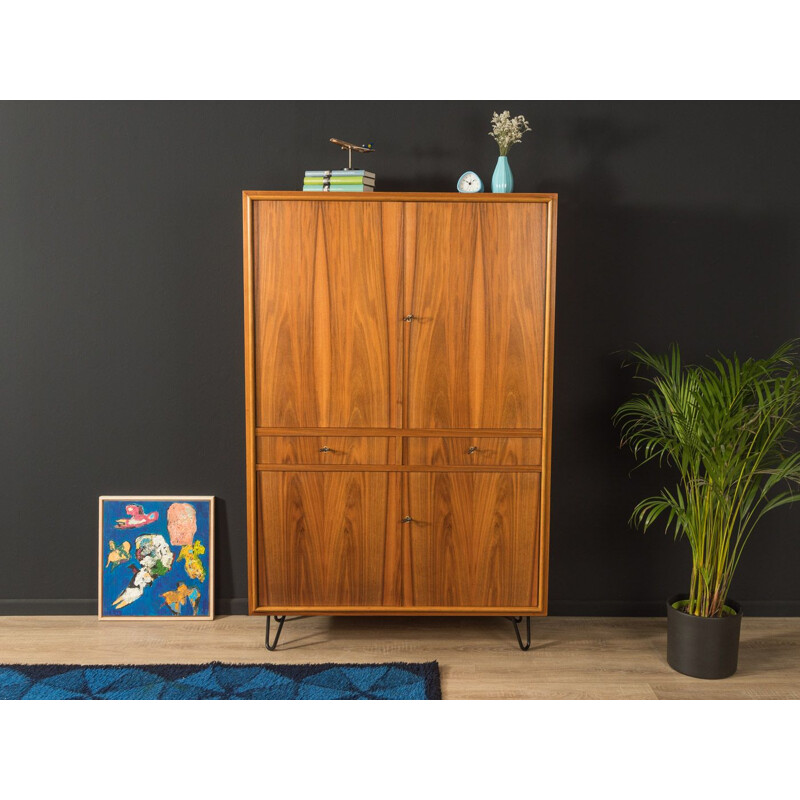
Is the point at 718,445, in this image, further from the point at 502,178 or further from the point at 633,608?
the point at 502,178

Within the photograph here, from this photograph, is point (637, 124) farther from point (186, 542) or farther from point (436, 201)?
point (186, 542)

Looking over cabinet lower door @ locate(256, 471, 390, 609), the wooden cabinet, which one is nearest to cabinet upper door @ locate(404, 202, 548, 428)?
the wooden cabinet

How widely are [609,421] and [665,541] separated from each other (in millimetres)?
624

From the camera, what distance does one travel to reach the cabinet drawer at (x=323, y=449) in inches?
117

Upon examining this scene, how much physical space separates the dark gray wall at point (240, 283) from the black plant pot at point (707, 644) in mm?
518

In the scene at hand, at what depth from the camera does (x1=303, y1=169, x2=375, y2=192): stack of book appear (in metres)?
3.04

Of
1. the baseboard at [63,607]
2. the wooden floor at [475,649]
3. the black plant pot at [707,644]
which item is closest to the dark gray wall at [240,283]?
the baseboard at [63,607]

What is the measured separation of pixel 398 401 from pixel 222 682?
126 cm

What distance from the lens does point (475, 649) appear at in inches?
123

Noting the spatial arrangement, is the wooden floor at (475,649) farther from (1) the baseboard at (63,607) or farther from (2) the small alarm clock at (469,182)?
(2) the small alarm clock at (469,182)

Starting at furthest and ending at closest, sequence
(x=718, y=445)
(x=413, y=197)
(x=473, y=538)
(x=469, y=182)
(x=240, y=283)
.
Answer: (x=240, y=283)
(x=469, y=182)
(x=473, y=538)
(x=413, y=197)
(x=718, y=445)

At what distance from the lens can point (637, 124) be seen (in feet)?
10.9

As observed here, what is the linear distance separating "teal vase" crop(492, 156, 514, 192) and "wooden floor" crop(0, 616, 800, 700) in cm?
189

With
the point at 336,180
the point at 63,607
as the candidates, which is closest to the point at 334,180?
the point at 336,180
